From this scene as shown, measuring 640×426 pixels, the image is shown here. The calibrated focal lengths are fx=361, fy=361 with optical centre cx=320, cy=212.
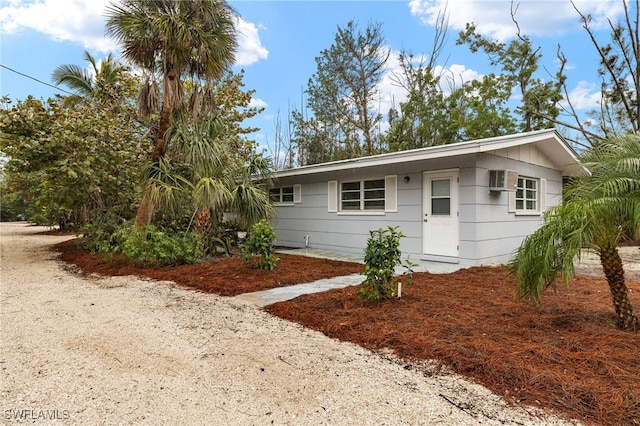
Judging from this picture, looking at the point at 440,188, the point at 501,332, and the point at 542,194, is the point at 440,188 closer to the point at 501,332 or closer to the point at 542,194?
the point at 542,194

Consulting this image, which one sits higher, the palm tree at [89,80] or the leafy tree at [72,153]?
the palm tree at [89,80]

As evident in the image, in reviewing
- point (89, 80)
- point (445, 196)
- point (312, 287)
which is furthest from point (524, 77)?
point (89, 80)

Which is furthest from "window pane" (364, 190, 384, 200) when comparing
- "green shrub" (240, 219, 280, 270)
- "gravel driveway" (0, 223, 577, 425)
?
"gravel driveway" (0, 223, 577, 425)

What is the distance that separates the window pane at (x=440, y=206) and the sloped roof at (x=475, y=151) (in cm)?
106

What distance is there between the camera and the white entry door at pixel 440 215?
7.07 meters

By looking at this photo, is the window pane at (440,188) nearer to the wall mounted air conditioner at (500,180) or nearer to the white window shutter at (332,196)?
the wall mounted air conditioner at (500,180)

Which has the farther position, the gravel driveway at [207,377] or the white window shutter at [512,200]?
the white window shutter at [512,200]

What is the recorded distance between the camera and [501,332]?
10.6 ft

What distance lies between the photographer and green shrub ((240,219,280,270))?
6.06m

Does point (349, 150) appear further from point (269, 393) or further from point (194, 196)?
point (269, 393)

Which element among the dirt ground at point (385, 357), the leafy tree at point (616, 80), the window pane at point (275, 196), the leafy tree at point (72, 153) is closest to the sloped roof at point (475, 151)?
the window pane at point (275, 196)

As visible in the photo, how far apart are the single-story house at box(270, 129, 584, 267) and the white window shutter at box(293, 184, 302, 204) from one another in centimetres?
34

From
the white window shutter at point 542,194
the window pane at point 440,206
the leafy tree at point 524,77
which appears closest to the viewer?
the window pane at point 440,206

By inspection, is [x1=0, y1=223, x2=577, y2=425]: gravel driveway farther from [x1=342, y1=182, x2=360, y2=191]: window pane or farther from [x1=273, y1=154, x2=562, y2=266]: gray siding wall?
[x1=342, y1=182, x2=360, y2=191]: window pane
